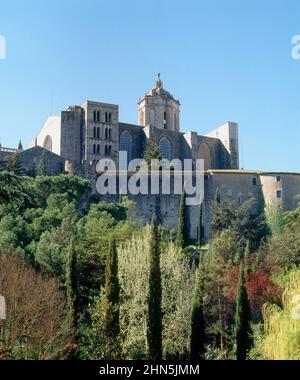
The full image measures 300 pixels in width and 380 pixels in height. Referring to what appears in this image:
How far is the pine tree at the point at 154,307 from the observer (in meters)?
23.7

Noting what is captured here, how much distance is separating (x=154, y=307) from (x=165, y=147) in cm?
4192

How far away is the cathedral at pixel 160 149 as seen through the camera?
49406mm

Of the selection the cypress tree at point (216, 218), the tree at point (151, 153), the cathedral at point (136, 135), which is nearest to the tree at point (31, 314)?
the cypress tree at point (216, 218)

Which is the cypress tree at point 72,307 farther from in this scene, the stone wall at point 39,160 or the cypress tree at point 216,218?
the stone wall at point 39,160

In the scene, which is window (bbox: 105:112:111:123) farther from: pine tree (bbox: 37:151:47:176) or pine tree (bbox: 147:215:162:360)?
pine tree (bbox: 147:215:162:360)

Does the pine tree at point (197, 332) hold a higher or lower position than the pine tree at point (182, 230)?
lower

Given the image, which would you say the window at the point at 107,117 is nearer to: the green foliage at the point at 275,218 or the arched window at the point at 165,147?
the arched window at the point at 165,147

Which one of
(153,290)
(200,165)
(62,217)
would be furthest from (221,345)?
(200,165)

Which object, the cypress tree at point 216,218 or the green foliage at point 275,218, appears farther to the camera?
the green foliage at point 275,218

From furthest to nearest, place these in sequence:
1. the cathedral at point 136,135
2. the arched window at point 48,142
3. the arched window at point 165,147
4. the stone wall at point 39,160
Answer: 1. the arched window at point 165,147
2. the arched window at point 48,142
3. the cathedral at point 136,135
4. the stone wall at point 39,160

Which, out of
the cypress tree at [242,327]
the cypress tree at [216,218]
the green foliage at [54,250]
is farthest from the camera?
the cypress tree at [216,218]

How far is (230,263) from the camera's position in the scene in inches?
1357

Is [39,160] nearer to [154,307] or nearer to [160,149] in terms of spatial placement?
[160,149]

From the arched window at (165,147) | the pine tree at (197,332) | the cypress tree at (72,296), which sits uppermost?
the arched window at (165,147)
